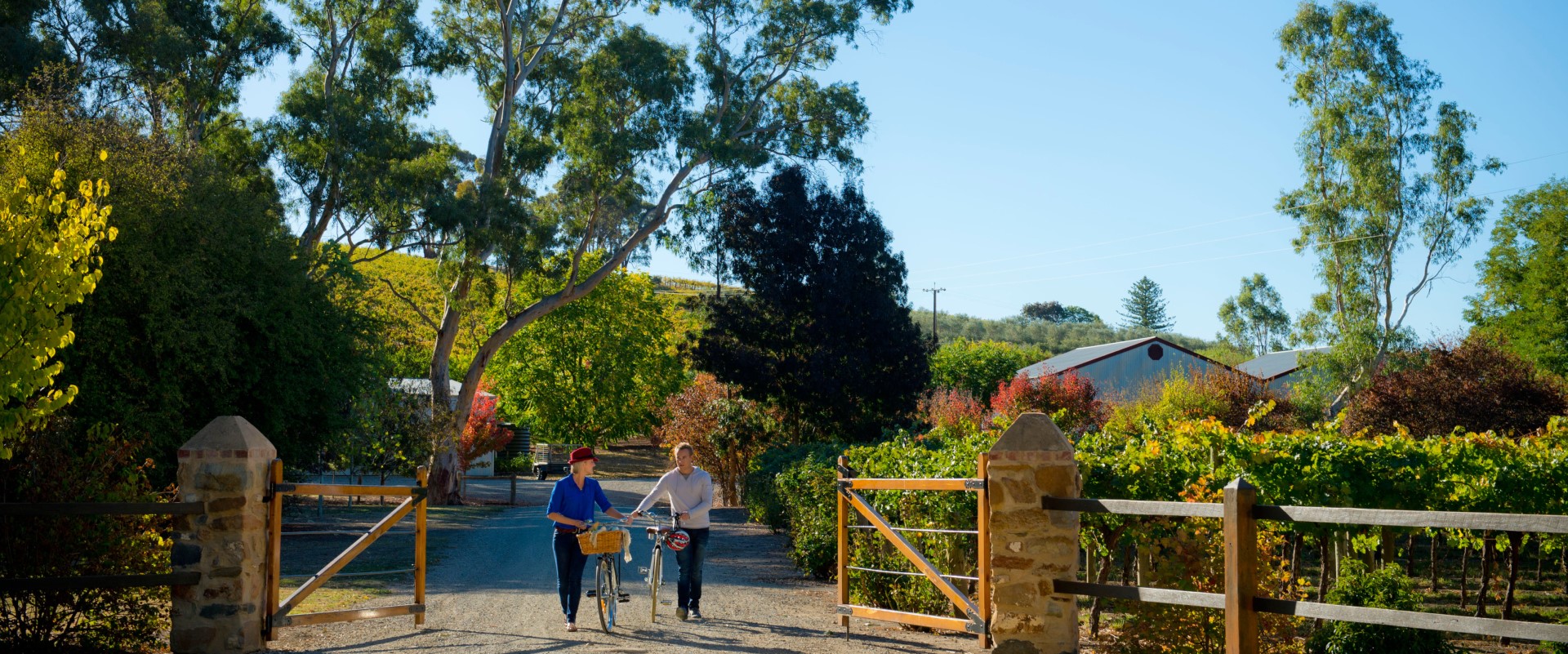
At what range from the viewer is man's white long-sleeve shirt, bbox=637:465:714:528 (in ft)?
33.4

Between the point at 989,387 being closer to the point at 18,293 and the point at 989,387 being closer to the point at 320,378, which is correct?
the point at 320,378

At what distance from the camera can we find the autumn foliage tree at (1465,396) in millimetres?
23125

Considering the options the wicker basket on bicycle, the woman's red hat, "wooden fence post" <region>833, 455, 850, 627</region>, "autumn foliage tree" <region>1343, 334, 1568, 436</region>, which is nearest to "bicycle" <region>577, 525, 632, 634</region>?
the wicker basket on bicycle

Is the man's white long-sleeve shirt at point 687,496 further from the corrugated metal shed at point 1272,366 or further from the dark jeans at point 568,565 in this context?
the corrugated metal shed at point 1272,366

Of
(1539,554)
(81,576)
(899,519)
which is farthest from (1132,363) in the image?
(81,576)

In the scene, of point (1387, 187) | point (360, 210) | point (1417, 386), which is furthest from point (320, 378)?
point (1387, 187)

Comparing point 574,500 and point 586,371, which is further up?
point 586,371

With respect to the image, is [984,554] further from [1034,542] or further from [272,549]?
[272,549]

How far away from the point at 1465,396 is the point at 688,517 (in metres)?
19.9

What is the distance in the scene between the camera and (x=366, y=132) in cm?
2656

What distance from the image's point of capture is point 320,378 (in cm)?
1992

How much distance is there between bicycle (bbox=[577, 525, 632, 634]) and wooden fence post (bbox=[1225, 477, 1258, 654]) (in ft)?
17.5

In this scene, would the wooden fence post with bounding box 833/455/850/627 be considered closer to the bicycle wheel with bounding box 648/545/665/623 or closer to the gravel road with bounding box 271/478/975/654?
the gravel road with bounding box 271/478/975/654

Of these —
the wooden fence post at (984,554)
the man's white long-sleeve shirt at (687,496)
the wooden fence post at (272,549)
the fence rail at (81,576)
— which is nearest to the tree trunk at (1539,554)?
the wooden fence post at (984,554)
